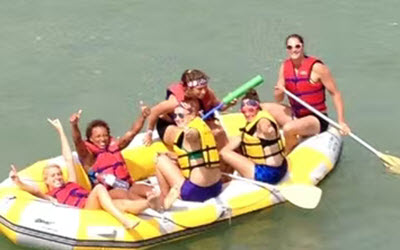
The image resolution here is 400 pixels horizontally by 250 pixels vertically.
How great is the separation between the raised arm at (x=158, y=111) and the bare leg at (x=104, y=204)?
87 cm

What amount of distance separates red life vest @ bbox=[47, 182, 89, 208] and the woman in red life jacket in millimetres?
1521

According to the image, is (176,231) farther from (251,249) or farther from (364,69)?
(364,69)

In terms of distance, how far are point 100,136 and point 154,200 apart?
66cm

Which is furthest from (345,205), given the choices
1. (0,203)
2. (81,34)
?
(81,34)

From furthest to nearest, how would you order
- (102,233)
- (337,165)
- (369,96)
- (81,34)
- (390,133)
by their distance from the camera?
(81,34), (369,96), (390,133), (337,165), (102,233)

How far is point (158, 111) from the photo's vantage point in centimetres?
652

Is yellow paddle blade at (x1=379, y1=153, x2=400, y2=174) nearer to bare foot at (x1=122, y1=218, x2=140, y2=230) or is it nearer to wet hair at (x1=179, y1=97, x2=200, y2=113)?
wet hair at (x1=179, y1=97, x2=200, y2=113)

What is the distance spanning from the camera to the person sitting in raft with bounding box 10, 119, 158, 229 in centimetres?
569

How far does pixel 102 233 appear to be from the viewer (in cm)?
564

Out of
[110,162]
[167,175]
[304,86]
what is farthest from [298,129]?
[110,162]

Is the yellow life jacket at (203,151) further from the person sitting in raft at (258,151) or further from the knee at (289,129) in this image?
the knee at (289,129)

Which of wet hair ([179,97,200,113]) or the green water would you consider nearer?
→ wet hair ([179,97,200,113])

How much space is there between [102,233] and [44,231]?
1.14ft

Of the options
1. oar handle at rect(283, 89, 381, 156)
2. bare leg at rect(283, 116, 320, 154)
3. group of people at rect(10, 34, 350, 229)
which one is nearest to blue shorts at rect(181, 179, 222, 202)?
group of people at rect(10, 34, 350, 229)
